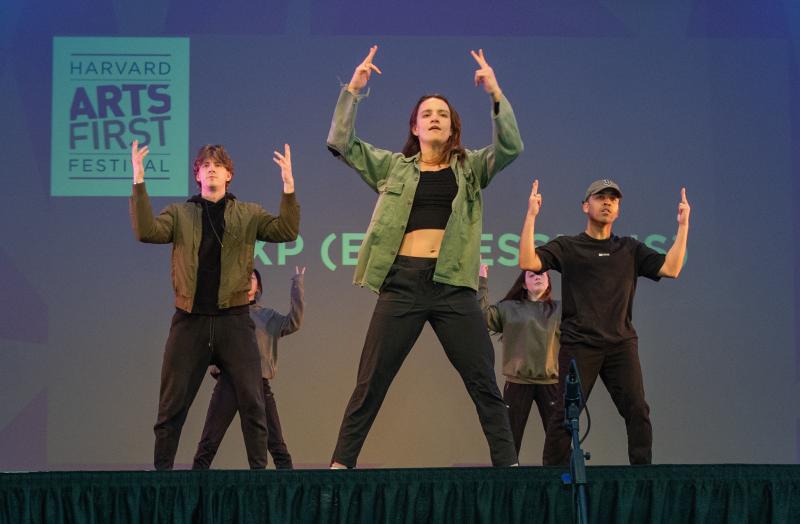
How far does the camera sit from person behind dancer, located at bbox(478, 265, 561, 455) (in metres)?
6.18

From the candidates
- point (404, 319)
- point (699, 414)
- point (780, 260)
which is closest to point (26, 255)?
point (404, 319)

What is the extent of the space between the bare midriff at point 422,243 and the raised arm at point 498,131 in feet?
1.18

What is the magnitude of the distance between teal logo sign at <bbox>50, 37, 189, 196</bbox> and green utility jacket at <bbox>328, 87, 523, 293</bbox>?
298 cm

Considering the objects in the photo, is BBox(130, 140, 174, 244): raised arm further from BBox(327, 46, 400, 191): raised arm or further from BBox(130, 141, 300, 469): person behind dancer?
BBox(327, 46, 400, 191): raised arm

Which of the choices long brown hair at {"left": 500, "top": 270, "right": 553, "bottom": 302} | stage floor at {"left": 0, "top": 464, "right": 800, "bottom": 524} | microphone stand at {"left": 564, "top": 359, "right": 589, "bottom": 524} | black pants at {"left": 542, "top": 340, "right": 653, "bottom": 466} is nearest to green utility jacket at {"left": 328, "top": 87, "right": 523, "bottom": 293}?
black pants at {"left": 542, "top": 340, "right": 653, "bottom": 466}

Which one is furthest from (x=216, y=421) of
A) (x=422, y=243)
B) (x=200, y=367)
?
(x=422, y=243)

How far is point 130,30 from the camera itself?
7.07 meters

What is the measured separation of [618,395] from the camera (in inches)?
187

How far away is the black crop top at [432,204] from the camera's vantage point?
4328mm

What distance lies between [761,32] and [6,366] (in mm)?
5819

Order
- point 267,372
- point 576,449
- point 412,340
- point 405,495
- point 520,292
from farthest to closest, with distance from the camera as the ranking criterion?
point 267,372
point 520,292
point 412,340
point 405,495
point 576,449

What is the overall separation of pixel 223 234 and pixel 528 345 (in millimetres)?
2236

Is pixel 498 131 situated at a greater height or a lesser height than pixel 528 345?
greater

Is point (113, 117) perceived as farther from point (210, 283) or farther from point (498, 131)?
point (498, 131)
